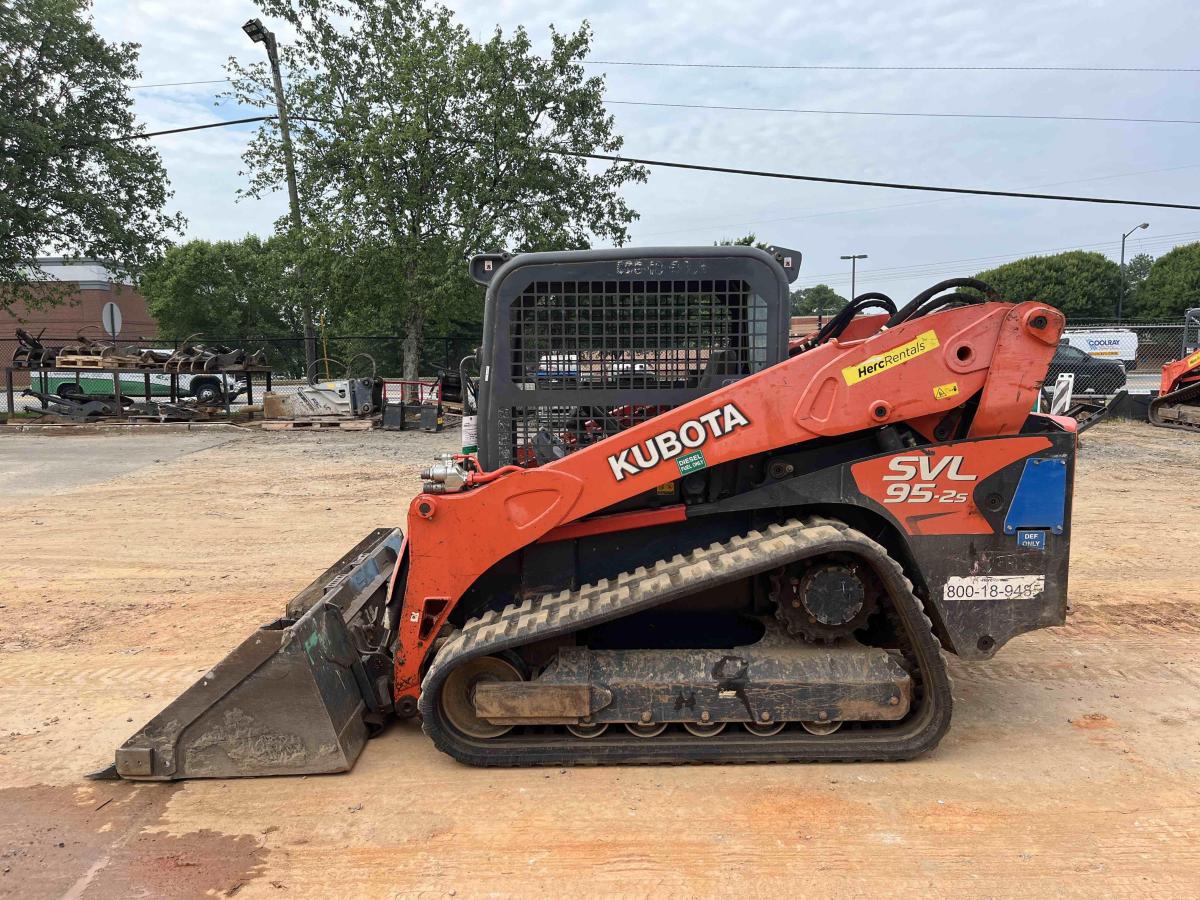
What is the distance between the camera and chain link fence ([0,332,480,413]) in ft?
69.2

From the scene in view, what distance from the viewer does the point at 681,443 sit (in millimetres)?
3275

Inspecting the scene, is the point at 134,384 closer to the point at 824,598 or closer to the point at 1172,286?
the point at 824,598

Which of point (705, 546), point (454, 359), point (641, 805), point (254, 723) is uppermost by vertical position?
point (454, 359)

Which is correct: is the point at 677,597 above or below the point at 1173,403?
below

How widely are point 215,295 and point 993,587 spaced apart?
50.9 meters

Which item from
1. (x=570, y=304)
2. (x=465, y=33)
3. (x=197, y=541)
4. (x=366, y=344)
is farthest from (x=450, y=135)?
(x=570, y=304)

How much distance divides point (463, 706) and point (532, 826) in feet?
2.13

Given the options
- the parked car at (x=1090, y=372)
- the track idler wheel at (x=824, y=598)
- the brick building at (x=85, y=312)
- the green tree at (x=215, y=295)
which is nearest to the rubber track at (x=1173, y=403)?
the parked car at (x=1090, y=372)

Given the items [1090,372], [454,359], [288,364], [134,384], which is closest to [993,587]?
[1090,372]

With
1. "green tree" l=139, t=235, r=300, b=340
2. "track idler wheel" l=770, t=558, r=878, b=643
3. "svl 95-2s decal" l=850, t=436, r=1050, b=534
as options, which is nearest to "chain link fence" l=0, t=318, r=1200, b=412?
"track idler wheel" l=770, t=558, r=878, b=643

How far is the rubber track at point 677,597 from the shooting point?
311 cm

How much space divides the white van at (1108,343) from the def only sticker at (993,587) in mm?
21907

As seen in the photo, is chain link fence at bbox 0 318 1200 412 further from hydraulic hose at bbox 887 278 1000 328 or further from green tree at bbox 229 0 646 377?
hydraulic hose at bbox 887 278 1000 328

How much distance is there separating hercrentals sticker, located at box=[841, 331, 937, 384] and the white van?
72.6 feet
